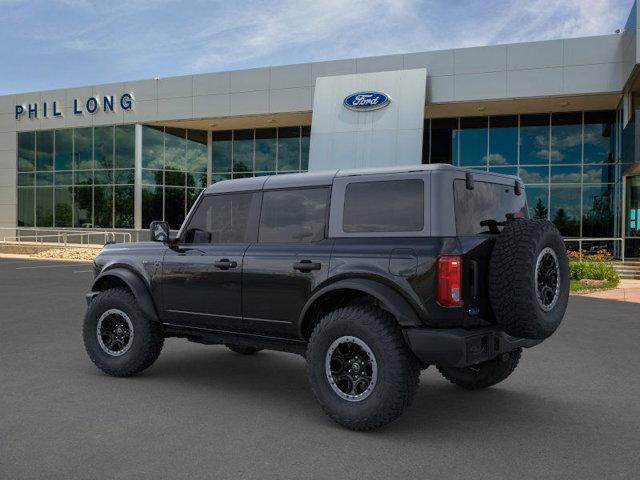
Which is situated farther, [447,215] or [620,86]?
[620,86]

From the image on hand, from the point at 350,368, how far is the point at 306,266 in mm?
874

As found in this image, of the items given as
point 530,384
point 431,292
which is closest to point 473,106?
point 530,384

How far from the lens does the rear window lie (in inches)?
192

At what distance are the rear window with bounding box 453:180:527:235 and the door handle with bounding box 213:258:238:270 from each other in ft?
6.61

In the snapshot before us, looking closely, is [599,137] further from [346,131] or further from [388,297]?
[388,297]

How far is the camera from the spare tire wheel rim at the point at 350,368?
15.7ft

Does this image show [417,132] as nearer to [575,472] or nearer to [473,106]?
[473,106]

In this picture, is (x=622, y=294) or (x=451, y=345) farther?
(x=622, y=294)

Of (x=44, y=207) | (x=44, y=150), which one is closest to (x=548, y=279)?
(x=44, y=207)

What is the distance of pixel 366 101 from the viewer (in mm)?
26234

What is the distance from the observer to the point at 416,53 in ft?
86.2

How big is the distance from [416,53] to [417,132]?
11.3 feet

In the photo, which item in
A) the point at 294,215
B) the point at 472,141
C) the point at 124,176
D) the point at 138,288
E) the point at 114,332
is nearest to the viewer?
the point at 294,215

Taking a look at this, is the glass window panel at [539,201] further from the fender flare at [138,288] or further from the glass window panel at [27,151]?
the glass window panel at [27,151]
